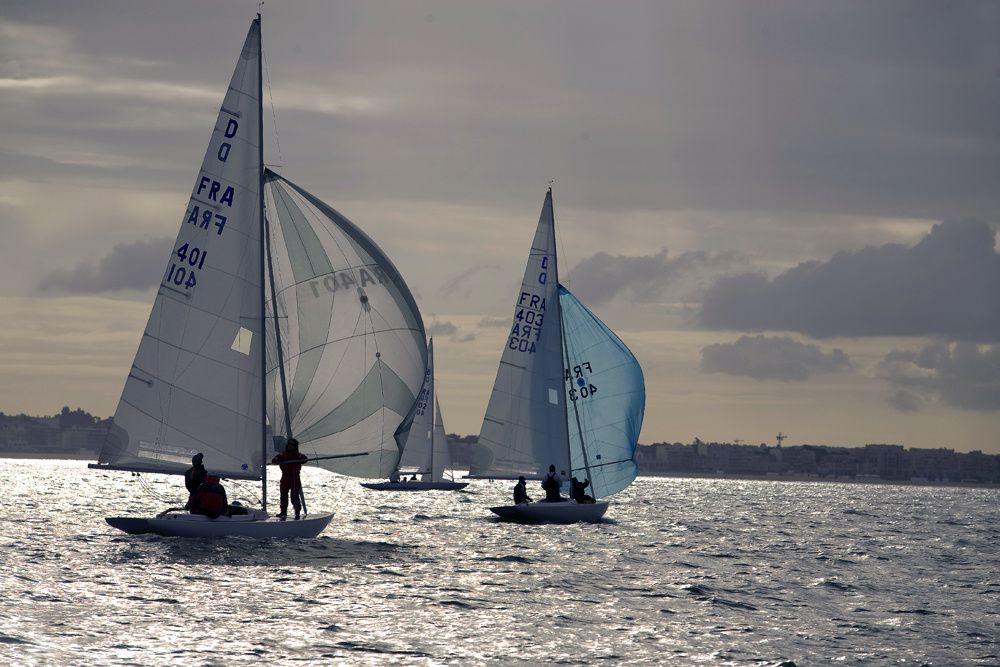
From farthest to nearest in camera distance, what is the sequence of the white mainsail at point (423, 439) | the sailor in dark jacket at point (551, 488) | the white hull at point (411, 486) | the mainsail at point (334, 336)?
the white mainsail at point (423, 439) → the white hull at point (411, 486) → the sailor in dark jacket at point (551, 488) → the mainsail at point (334, 336)

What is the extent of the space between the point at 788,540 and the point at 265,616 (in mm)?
30281

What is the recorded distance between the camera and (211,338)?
30125 millimetres

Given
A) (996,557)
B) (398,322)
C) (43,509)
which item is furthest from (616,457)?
(43,509)

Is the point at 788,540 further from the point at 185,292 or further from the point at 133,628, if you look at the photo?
the point at 133,628

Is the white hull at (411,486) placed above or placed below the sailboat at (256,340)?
below

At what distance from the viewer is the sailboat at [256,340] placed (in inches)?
1178

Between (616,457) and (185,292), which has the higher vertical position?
(185,292)

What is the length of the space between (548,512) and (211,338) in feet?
56.4

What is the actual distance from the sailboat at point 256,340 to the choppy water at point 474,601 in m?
2.16

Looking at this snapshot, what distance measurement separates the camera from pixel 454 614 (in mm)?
22281

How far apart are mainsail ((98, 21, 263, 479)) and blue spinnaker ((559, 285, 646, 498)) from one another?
20168 millimetres

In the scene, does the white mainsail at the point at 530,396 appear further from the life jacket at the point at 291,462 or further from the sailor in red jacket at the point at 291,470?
the life jacket at the point at 291,462

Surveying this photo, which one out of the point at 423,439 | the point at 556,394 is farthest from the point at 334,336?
the point at 423,439

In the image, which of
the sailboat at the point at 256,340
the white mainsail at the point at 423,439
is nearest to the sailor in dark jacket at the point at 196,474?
the sailboat at the point at 256,340
